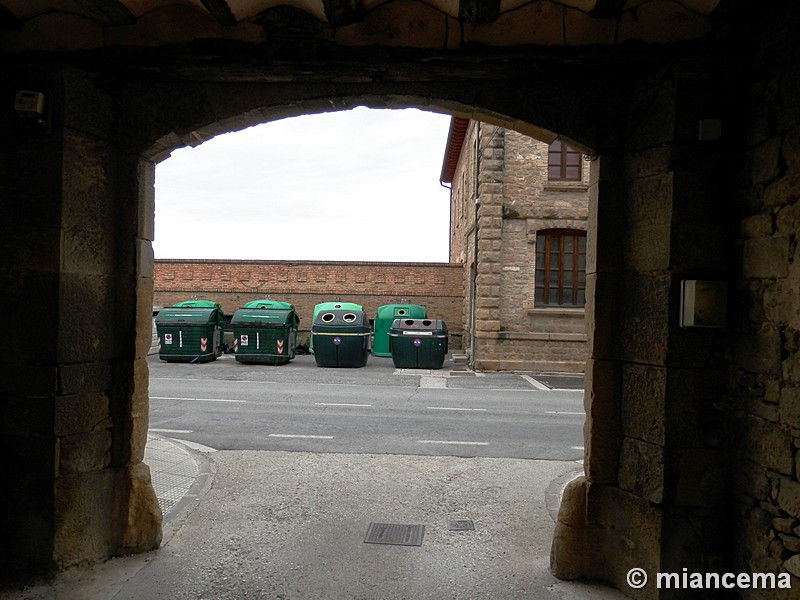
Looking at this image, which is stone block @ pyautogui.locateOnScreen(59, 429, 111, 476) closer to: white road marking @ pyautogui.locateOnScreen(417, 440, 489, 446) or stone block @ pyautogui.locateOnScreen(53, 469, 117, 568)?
stone block @ pyautogui.locateOnScreen(53, 469, 117, 568)

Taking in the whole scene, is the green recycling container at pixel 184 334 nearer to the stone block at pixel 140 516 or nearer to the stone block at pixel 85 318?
the stone block at pixel 140 516

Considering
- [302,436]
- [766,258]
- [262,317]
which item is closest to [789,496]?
[766,258]

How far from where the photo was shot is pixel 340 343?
591 inches

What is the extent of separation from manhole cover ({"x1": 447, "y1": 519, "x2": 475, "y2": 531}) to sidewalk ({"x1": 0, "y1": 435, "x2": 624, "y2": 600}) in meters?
0.07

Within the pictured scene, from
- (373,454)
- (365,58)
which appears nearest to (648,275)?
(365,58)

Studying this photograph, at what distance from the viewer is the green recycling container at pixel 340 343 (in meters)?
15.0

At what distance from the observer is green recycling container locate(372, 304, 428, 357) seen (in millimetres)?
17281

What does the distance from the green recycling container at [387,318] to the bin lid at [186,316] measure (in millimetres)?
5074

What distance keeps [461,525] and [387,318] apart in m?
12.9

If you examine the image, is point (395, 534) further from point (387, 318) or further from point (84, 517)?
point (387, 318)

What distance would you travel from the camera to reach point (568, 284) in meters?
14.6

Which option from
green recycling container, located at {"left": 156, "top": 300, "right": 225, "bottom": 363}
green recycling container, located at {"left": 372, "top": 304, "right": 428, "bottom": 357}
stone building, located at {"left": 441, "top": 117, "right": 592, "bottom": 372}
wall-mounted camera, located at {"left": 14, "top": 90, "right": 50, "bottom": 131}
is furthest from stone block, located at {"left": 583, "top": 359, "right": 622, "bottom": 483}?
green recycling container, located at {"left": 156, "top": 300, "right": 225, "bottom": 363}

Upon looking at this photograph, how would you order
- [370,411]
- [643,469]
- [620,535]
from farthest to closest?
[370,411]
[620,535]
[643,469]

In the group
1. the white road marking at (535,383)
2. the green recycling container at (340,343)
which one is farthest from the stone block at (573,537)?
the green recycling container at (340,343)
